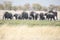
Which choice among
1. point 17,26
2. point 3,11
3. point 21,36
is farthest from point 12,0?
point 21,36

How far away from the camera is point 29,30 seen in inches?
62.0

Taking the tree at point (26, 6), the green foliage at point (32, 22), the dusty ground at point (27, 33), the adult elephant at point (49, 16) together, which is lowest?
the dusty ground at point (27, 33)

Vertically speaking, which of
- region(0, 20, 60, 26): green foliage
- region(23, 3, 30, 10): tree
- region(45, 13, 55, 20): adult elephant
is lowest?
region(0, 20, 60, 26): green foliage

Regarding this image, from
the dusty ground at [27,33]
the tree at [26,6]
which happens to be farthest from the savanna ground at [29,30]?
the tree at [26,6]

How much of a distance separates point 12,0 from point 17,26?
29 cm

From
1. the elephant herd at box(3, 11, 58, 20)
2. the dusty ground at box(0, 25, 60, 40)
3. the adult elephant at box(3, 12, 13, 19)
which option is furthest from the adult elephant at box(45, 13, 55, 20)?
the adult elephant at box(3, 12, 13, 19)

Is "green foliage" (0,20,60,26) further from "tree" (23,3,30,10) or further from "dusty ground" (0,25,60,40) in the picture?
"tree" (23,3,30,10)

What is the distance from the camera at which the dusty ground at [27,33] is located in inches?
61.2

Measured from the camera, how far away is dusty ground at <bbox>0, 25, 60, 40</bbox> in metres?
1.55

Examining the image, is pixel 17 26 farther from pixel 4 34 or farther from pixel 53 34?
pixel 53 34

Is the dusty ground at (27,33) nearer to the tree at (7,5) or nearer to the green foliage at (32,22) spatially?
the green foliage at (32,22)

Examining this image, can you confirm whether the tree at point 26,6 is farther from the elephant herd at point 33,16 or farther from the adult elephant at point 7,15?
the adult elephant at point 7,15

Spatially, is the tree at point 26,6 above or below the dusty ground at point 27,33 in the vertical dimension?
above

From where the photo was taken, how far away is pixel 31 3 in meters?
1.61
